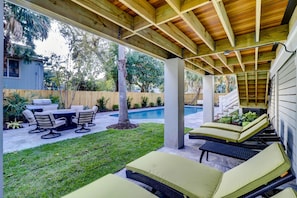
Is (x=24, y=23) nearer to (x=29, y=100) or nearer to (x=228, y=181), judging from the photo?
(x=29, y=100)

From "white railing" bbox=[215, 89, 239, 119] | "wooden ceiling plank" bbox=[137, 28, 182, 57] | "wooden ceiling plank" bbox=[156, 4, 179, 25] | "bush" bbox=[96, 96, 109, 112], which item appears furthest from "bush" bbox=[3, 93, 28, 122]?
"white railing" bbox=[215, 89, 239, 119]

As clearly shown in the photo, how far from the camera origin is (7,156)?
4.02m

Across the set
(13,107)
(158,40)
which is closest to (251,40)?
(158,40)

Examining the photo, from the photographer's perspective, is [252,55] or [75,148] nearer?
[75,148]

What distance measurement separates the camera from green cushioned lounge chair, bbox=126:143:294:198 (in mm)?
1594

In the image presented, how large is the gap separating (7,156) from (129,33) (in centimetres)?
413

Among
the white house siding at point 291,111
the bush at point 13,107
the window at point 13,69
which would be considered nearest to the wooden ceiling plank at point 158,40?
the white house siding at point 291,111

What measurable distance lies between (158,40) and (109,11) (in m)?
1.37

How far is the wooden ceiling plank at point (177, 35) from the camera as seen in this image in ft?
9.61

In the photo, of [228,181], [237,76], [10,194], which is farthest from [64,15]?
[237,76]

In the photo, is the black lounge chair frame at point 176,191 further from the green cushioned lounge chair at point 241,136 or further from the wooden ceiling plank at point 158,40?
the wooden ceiling plank at point 158,40

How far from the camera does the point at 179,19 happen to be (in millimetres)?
2926

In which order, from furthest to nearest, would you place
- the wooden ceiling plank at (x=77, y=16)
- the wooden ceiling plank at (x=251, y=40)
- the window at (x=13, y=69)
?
1. the window at (x=13, y=69)
2. the wooden ceiling plank at (x=251, y=40)
3. the wooden ceiling plank at (x=77, y=16)

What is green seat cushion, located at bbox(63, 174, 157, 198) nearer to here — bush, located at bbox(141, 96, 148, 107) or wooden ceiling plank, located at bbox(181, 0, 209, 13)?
wooden ceiling plank, located at bbox(181, 0, 209, 13)
